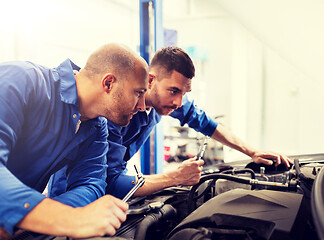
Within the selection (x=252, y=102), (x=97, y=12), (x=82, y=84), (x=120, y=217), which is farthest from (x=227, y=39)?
(x=120, y=217)

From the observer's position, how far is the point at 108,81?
0.97 meters

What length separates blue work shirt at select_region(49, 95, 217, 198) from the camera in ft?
4.13

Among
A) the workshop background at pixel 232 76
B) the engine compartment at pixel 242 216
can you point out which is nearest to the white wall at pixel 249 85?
the workshop background at pixel 232 76

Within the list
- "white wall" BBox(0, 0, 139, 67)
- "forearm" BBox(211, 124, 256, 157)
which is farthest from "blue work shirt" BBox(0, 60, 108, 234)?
"white wall" BBox(0, 0, 139, 67)

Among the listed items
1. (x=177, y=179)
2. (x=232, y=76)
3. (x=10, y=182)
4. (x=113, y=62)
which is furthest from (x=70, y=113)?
(x=232, y=76)

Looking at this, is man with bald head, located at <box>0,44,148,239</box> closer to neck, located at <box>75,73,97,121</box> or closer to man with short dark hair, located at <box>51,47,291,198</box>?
neck, located at <box>75,73,97,121</box>

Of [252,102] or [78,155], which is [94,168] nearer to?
[78,155]

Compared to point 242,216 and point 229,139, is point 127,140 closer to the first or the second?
point 229,139

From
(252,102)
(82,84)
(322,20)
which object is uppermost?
(322,20)

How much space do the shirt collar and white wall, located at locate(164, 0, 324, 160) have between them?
4.12 m

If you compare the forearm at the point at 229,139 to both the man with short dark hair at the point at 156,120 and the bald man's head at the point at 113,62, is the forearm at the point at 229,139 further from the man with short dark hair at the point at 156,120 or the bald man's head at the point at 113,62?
the bald man's head at the point at 113,62

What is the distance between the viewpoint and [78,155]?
1094mm

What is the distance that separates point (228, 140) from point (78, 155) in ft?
3.33

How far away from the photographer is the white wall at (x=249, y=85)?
491 centimetres
